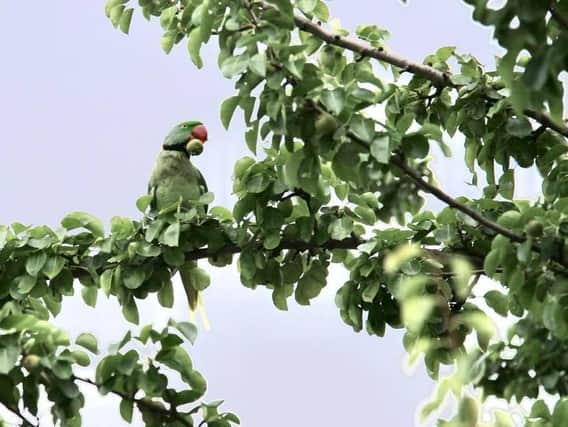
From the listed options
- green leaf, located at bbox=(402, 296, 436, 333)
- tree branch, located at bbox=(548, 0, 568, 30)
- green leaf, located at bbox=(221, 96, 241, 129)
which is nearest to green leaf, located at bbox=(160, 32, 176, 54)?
green leaf, located at bbox=(221, 96, 241, 129)

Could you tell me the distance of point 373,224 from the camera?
354 centimetres

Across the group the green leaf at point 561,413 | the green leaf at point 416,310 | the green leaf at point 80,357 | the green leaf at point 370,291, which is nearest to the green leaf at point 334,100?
the green leaf at point 416,310

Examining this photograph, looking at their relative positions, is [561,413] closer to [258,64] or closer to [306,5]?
[258,64]

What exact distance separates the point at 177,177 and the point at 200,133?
1.15ft

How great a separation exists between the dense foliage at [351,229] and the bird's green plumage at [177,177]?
1.41 feet

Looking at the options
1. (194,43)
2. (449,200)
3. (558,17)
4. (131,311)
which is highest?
(194,43)

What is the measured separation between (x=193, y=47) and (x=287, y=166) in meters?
0.77

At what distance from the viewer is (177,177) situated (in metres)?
4.50

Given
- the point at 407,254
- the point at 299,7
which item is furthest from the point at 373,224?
the point at 407,254

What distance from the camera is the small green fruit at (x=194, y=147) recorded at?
4590 millimetres

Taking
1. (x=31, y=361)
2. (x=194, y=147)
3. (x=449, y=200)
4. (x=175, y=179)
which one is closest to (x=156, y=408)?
(x=31, y=361)

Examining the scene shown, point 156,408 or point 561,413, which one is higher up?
point 156,408

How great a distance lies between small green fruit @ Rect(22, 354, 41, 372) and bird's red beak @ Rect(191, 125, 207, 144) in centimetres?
223

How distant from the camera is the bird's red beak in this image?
4.74 meters
